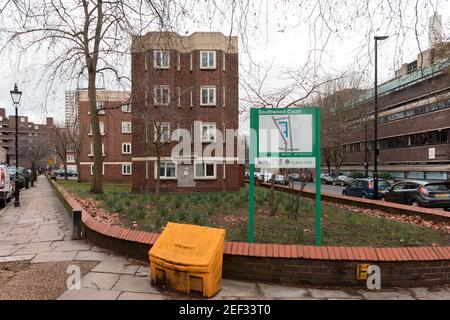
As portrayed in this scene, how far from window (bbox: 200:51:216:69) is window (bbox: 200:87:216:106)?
5.56 feet

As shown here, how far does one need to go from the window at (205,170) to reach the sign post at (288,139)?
21216 millimetres

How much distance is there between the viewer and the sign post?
20.5 feet

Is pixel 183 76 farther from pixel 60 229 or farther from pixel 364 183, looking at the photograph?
pixel 60 229

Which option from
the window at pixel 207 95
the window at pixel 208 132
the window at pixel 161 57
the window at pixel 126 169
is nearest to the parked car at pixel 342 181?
the window at pixel 208 132

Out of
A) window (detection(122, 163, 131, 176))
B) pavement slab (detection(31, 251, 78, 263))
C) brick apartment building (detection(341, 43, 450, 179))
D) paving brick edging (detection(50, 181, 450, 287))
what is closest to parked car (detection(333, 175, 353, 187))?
brick apartment building (detection(341, 43, 450, 179))

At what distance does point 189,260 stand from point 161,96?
53.2 feet

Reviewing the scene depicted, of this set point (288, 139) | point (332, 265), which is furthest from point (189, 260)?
point (288, 139)

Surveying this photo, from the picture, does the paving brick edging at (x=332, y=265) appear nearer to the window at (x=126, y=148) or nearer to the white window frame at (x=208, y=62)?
the white window frame at (x=208, y=62)

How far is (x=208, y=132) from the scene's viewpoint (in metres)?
27.5

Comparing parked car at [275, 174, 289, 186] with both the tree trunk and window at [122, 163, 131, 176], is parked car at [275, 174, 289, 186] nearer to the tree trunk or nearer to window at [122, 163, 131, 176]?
the tree trunk

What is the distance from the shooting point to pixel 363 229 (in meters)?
8.10

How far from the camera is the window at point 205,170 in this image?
90.3 feet

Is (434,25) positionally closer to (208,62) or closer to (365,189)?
(365,189)
